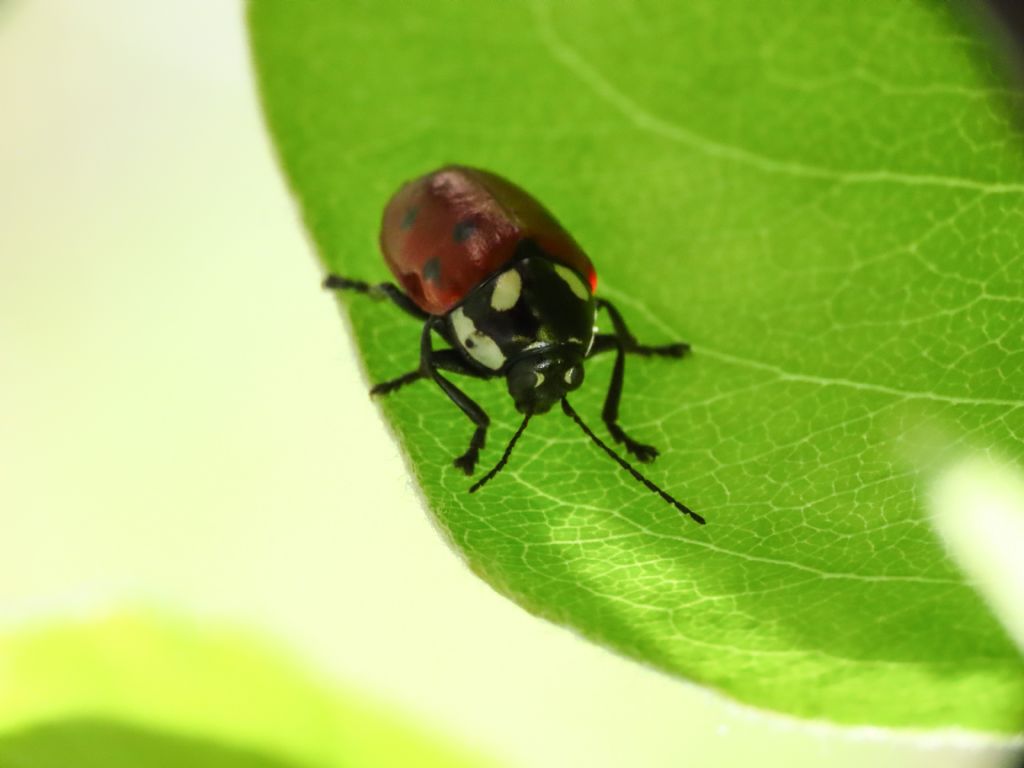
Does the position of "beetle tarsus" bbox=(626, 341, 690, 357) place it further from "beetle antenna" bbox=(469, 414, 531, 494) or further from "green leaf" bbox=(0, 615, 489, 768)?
"green leaf" bbox=(0, 615, 489, 768)

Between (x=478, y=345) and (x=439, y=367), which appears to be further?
(x=478, y=345)

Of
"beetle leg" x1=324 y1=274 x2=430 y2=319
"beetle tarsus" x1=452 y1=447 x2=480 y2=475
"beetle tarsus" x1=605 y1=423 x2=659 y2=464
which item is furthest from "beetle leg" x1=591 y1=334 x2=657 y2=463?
"beetle leg" x1=324 y1=274 x2=430 y2=319

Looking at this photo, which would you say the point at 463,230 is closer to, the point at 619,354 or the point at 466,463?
the point at 619,354

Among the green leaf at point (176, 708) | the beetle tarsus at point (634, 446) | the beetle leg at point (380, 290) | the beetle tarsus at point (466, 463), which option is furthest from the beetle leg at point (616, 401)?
the green leaf at point (176, 708)

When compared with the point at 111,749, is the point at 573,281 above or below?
above

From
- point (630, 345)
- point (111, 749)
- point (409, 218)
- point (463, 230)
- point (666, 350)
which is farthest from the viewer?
point (463, 230)

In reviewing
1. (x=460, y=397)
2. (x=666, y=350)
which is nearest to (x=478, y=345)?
(x=460, y=397)
